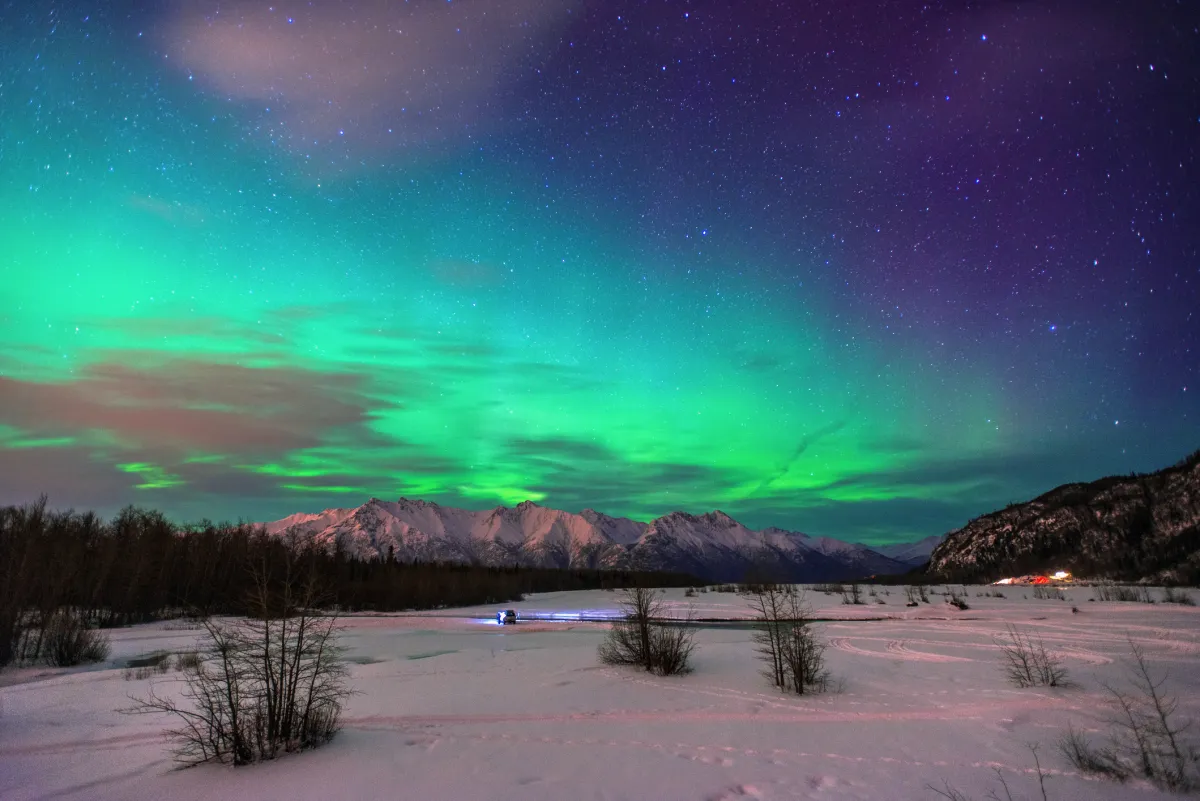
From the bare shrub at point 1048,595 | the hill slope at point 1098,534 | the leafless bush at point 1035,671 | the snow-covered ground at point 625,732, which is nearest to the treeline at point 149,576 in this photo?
the snow-covered ground at point 625,732

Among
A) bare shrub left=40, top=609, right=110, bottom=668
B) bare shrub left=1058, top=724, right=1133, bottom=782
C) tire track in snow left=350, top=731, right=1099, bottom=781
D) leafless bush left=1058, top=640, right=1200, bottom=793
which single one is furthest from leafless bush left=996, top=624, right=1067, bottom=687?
bare shrub left=40, top=609, right=110, bottom=668

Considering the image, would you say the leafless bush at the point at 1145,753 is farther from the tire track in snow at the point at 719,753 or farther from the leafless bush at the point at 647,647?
the leafless bush at the point at 647,647

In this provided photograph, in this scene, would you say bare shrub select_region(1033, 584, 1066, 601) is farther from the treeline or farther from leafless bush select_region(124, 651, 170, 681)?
leafless bush select_region(124, 651, 170, 681)

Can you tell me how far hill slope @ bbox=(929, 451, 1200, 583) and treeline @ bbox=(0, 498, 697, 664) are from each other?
6029 centimetres

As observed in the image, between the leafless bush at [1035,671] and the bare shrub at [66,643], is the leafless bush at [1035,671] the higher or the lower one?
the lower one

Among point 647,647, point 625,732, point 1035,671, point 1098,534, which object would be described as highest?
point 1098,534

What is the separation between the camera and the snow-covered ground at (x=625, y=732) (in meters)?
7.99

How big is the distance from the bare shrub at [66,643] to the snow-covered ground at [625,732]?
2164 millimetres

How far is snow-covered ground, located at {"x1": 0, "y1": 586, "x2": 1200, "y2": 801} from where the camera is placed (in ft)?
26.2

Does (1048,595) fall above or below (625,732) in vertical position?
below

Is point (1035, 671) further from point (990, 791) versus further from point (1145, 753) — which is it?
point (990, 791)

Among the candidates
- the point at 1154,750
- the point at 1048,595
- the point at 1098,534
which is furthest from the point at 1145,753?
the point at 1098,534

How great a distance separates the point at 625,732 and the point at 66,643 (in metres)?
23.8

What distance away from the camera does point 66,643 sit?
72.5 ft
